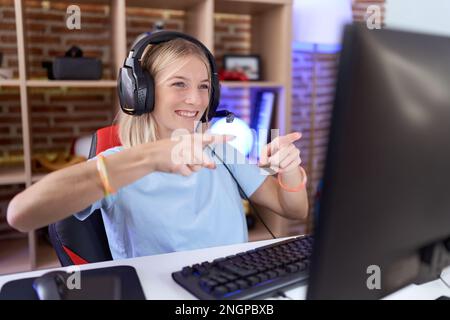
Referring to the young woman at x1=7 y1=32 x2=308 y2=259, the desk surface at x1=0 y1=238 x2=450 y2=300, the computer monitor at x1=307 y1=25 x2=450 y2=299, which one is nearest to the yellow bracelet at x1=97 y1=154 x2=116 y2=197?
the young woman at x1=7 y1=32 x2=308 y2=259

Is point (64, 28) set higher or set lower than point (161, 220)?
higher

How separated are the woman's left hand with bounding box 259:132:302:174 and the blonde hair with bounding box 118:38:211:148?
1.43 feet

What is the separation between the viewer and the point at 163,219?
1.14 m

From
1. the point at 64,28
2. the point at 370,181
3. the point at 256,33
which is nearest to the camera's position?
the point at 370,181

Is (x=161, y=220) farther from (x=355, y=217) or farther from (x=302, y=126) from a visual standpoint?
(x=302, y=126)

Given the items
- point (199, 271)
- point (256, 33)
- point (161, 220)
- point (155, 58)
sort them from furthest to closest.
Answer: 1. point (256, 33)
2. point (155, 58)
3. point (161, 220)
4. point (199, 271)

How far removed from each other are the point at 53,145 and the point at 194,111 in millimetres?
1320

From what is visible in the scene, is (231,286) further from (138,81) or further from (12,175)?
(12,175)

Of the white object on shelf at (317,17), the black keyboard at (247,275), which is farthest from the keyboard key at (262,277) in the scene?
the white object on shelf at (317,17)

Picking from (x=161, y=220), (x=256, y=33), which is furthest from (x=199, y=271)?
(x=256, y=33)

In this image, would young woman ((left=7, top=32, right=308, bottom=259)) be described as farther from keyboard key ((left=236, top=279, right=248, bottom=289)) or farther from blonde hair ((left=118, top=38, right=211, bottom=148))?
keyboard key ((left=236, top=279, right=248, bottom=289))

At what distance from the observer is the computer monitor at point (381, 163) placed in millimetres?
438

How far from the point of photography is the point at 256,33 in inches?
103

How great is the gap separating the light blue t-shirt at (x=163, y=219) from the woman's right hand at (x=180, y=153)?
380 mm
